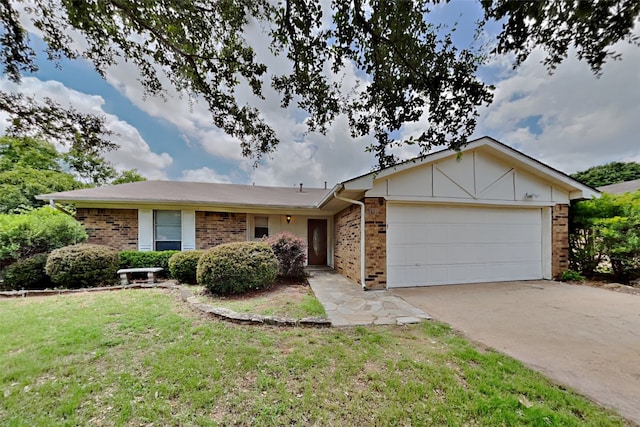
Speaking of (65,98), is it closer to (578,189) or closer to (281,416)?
(281,416)

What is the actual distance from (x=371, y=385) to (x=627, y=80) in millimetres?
4363

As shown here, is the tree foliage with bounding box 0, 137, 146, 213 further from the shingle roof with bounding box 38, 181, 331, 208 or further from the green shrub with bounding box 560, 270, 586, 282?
the green shrub with bounding box 560, 270, 586, 282

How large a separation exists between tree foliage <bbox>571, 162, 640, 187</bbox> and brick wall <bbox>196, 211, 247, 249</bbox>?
89.7 feet

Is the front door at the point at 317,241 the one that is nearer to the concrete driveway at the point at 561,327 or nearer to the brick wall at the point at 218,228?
the brick wall at the point at 218,228

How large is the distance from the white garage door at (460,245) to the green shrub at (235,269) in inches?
127

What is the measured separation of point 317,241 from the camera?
11164 mm

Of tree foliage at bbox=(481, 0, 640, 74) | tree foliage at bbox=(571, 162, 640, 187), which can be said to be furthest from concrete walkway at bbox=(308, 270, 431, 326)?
tree foliage at bbox=(571, 162, 640, 187)

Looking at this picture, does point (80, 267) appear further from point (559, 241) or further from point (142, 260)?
point (559, 241)

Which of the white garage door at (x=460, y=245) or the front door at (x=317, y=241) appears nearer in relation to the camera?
the white garage door at (x=460, y=245)

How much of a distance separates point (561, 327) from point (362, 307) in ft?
10.1

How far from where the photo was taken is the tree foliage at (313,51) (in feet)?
9.53

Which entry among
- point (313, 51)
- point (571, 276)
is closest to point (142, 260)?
point (313, 51)

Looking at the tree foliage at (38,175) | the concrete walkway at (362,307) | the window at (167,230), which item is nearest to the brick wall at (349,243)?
the concrete walkway at (362,307)

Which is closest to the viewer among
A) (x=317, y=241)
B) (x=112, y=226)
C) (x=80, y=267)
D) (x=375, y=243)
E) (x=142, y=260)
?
(x=375, y=243)
